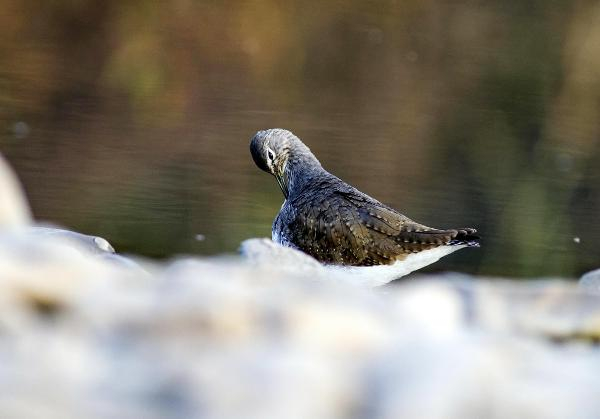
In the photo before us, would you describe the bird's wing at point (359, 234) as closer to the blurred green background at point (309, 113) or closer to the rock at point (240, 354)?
the blurred green background at point (309, 113)

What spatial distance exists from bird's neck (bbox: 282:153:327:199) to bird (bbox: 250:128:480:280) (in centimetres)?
31

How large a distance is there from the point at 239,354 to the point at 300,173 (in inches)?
148

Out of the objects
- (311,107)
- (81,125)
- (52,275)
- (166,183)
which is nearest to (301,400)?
(52,275)

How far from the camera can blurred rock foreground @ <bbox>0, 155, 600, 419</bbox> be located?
1.82m

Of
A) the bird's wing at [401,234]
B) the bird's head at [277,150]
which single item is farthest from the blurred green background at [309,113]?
the bird's wing at [401,234]

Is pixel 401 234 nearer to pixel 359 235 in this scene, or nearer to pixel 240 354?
pixel 359 235

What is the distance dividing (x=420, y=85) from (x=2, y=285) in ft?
29.0

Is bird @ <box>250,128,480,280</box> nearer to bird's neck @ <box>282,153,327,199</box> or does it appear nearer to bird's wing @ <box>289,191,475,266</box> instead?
bird's wing @ <box>289,191,475,266</box>

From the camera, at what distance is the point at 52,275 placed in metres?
2.01

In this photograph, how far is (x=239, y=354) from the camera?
192 cm

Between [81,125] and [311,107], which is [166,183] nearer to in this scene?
[81,125]

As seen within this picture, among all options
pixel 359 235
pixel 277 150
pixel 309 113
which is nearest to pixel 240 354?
pixel 359 235

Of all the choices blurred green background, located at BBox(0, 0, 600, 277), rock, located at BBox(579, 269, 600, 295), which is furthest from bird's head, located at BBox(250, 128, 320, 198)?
rock, located at BBox(579, 269, 600, 295)

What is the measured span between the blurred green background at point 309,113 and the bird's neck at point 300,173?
0.33 metres
